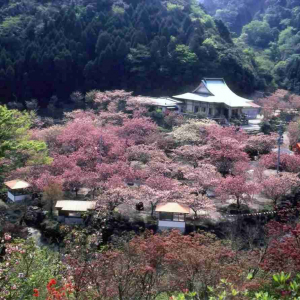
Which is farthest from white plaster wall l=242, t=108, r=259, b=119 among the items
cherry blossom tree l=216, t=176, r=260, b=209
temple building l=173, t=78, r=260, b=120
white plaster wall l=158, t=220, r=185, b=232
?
white plaster wall l=158, t=220, r=185, b=232

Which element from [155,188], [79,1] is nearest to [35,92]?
[79,1]

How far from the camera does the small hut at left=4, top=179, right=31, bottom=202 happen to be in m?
18.5

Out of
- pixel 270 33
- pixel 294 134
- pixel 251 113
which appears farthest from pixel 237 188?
pixel 270 33

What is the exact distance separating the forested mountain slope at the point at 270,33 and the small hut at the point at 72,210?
2792 centimetres

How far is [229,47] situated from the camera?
41094mm

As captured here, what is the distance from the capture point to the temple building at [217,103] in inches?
1199

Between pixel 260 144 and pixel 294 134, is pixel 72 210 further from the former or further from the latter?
pixel 294 134

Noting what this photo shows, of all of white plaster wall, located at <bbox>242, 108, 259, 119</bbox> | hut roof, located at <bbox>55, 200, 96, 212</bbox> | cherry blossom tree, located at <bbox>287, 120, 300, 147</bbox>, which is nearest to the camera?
hut roof, located at <bbox>55, 200, 96, 212</bbox>

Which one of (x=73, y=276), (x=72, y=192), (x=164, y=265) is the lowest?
(x=72, y=192)

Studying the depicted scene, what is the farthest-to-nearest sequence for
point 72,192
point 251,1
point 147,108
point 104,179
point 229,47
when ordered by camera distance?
point 251,1 → point 229,47 → point 147,108 → point 72,192 → point 104,179

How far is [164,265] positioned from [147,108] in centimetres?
2093

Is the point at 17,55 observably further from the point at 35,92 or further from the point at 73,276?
the point at 73,276

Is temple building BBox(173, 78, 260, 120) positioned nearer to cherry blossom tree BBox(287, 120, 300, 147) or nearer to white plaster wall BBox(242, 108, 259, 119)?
white plaster wall BBox(242, 108, 259, 119)

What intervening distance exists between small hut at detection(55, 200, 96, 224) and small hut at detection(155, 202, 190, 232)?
259 cm
